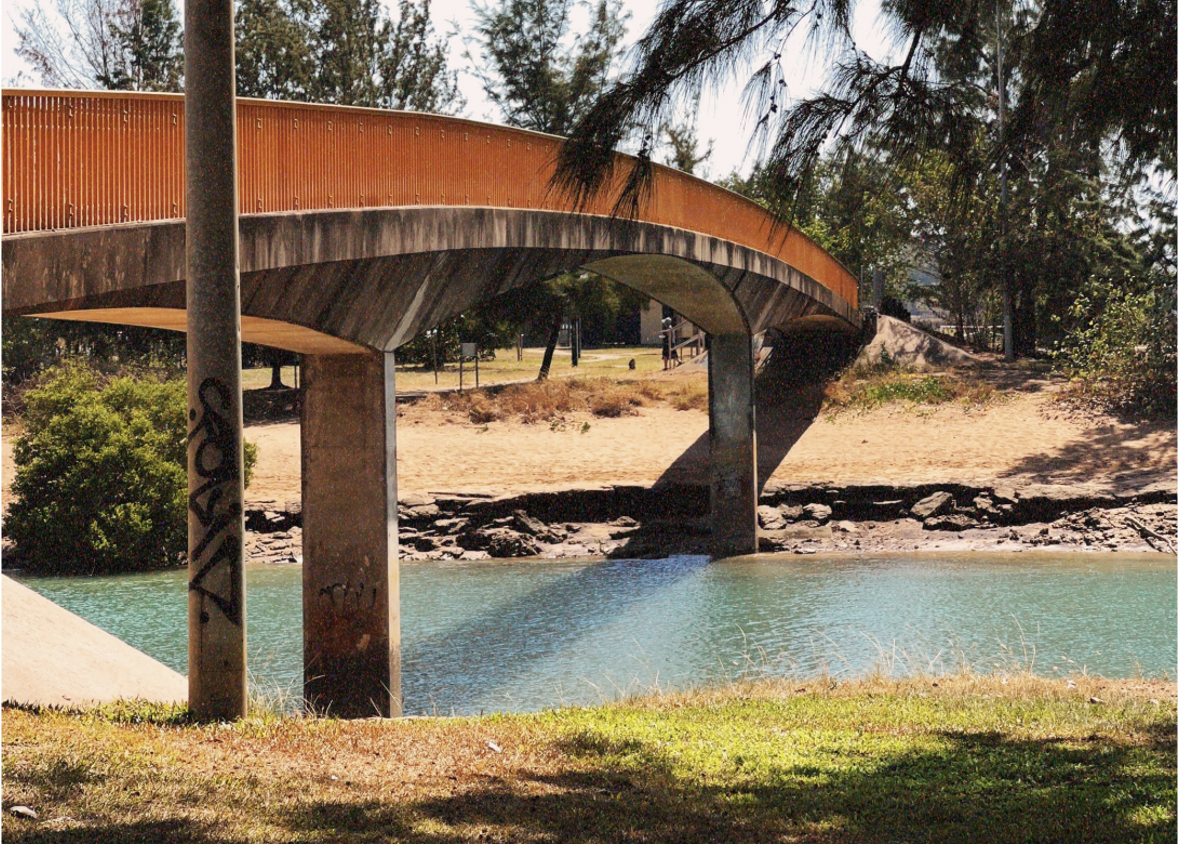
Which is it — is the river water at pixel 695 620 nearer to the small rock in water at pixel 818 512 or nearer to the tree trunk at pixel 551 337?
the small rock in water at pixel 818 512

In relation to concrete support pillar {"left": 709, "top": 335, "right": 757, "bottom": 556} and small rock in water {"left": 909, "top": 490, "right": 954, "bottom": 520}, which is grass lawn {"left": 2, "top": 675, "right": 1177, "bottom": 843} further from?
small rock in water {"left": 909, "top": 490, "right": 954, "bottom": 520}

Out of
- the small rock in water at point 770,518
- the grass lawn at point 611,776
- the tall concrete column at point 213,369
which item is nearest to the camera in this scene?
the grass lawn at point 611,776

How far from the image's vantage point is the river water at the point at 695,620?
13750 millimetres

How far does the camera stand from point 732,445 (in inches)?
1009

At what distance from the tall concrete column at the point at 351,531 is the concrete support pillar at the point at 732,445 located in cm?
1323

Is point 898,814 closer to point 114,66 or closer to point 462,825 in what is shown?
point 462,825

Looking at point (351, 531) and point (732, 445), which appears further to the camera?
point (732, 445)

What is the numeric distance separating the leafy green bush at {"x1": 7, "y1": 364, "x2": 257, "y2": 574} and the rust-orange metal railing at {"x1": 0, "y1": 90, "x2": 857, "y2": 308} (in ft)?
36.7

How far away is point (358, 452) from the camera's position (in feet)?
40.3

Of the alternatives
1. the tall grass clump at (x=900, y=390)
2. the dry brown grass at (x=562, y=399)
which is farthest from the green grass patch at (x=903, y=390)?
the dry brown grass at (x=562, y=399)

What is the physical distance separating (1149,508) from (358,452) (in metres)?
17.6

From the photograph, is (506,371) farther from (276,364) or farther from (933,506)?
(933,506)

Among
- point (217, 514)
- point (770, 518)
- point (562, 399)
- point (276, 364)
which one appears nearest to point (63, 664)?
point (217, 514)

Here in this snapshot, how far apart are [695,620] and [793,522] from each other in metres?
9.02
